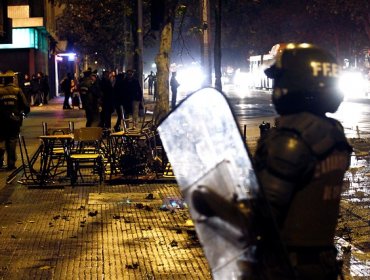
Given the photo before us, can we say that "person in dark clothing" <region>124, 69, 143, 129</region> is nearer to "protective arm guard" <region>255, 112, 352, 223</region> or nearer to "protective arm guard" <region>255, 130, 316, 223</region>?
"protective arm guard" <region>255, 112, 352, 223</region>

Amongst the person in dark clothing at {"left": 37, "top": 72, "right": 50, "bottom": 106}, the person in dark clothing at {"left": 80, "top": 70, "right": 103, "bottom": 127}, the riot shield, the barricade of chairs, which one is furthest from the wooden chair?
the person in dark clothing at {"left": 37, "top": 72, "right": 50, "bottom": 106}

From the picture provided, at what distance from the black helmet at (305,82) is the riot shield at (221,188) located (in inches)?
11.1

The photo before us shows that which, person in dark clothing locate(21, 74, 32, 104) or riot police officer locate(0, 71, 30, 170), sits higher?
person in dark clothing locate(21, 74, 32, 104)

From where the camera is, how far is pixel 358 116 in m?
30.8

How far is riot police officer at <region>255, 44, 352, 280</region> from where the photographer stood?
327 centimetres

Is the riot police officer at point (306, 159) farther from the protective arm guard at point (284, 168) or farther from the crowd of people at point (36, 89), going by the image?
the crowd of people at point (36, 89)

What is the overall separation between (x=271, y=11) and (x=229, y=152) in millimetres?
54391

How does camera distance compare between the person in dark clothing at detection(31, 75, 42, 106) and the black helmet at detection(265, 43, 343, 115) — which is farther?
the person in dark clothing at detection(31, 75, 42, 106)

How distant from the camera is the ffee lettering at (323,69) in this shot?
3.41 m

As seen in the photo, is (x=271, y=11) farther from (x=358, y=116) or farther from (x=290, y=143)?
(x=290, y=143)

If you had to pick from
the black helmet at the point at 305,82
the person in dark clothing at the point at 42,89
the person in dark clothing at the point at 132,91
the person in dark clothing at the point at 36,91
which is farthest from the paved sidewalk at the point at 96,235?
the person in dark clothing at the point at 42,89

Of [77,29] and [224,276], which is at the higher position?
[77,29]

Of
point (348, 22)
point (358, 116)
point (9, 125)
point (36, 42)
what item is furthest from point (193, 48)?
point (9, 125)

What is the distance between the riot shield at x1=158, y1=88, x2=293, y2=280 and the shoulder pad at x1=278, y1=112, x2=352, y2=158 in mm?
255
